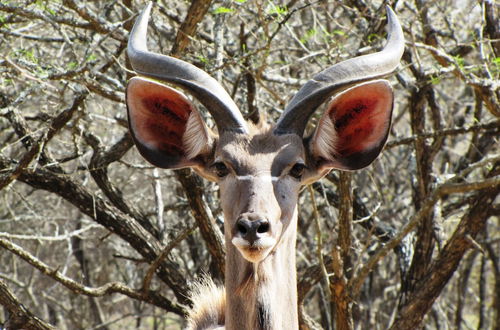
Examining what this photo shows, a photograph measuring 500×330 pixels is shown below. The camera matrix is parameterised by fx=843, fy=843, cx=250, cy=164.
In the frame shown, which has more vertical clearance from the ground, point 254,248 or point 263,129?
point 263,129

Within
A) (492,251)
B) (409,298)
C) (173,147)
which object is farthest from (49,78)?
(492,251)

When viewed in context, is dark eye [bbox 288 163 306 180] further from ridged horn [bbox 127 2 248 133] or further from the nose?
the nose

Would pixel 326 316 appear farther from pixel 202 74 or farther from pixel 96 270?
pixel 202 74

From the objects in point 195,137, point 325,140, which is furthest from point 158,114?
point 325,140

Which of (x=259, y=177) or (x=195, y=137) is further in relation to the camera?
(x=195, y=137)

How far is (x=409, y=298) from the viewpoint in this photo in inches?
209

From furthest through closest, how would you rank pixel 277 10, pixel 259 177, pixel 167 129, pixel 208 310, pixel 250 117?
pixel 250 117 < pixel 277 10 < pixel 208 310 < pixel 167 129 < pixel 259 177

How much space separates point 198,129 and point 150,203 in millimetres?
5629

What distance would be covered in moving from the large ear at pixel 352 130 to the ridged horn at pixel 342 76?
7cm

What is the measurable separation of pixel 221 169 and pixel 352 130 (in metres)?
0.61

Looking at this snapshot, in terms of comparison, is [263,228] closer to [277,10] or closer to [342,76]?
[342,76]

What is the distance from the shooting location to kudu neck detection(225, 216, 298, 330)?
11.3ft

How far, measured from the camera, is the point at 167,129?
3.81 metres

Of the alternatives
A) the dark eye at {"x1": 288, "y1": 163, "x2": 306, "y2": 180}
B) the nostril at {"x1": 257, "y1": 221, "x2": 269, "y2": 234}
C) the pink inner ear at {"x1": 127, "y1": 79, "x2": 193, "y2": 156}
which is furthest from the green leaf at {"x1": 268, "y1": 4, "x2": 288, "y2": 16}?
Answer: the nostril at {"x1": 257, "y1": 221, "x2": 269, "y2": 234}
